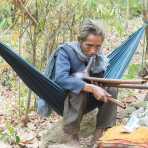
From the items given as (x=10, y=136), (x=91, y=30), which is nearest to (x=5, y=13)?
(x=10, y=136)

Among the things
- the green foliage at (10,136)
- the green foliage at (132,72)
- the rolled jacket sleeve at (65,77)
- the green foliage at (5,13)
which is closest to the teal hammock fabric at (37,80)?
the rolled jacket sleeve at (65,77)

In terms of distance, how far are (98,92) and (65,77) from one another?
26cm

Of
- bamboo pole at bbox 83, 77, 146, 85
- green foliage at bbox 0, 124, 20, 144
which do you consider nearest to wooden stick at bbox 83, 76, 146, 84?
bamboo pole at bbox 83, 77, 146, 85

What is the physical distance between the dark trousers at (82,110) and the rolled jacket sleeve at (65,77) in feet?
0.26

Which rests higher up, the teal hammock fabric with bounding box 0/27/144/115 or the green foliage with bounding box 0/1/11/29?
the green foliage with bounding box 0/1/11/29

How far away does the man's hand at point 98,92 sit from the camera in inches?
118

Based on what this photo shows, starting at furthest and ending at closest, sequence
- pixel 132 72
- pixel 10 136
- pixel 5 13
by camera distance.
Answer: pixel 132 72 < pixel 5 13 < pixel 10 136

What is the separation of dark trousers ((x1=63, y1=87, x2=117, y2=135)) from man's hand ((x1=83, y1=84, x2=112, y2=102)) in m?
0.11

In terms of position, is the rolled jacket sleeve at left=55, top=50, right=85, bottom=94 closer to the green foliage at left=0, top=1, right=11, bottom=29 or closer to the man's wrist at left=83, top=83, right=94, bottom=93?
the man's wrist at left=83, top=83, right=94, bottom=93

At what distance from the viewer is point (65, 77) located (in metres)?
3.11

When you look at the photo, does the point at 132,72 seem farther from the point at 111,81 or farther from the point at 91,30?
the point at 111,81

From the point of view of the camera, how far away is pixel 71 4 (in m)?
4.12

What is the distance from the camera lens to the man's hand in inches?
118

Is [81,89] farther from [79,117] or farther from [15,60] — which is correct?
[15,60]
